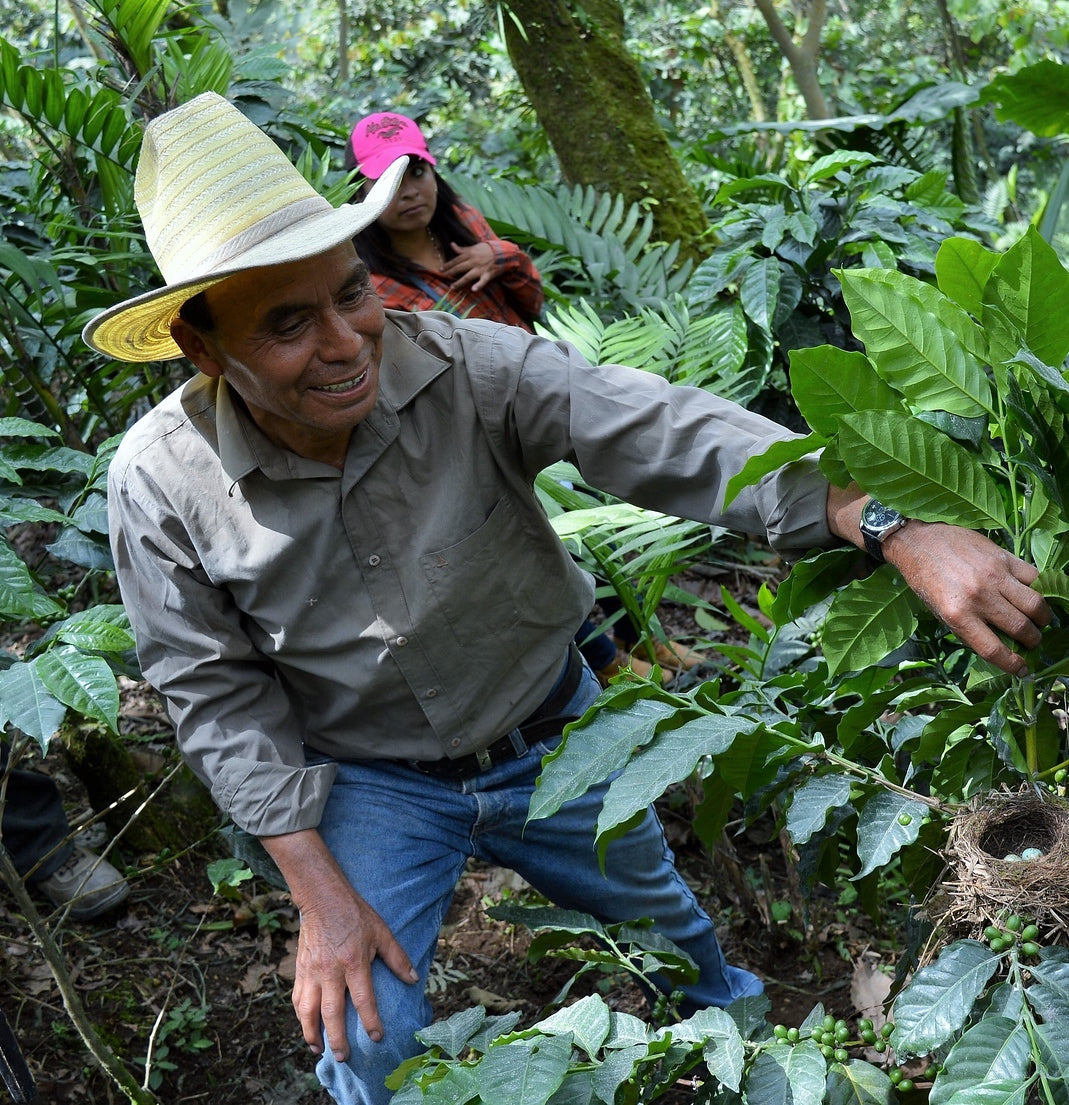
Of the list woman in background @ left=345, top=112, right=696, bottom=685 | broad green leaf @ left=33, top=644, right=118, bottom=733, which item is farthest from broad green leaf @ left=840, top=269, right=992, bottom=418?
woman in background @ left=345, top=112, right=696, bottom=685

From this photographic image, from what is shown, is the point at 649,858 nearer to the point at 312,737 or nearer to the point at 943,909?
the point at 312,737

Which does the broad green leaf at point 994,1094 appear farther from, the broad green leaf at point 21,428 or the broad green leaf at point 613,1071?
the broad green leaf at point 21,428

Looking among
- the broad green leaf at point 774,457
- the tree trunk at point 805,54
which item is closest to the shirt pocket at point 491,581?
the broad green leaf at point 774,457

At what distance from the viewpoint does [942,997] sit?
120cm

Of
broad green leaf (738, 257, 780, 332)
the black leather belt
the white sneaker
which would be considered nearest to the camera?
the black leather belt

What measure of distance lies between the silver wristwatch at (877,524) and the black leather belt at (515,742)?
2.68 ft

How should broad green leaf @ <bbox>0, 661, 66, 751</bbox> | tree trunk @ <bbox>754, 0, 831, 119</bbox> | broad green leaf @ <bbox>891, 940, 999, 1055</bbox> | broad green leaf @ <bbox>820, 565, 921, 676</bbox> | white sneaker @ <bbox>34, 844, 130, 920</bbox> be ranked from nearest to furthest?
broad green leaf @ <bbox>891, 940, 999, 1055</bbox>
broad green leaf @ <bbox>820, 565, 921, 676</bbox>
broad green leaf @ <bbox>0, 661, 66, 751</bbox>
white sneaker @ <bbox>34, 844, 130, 920</bbox>
tree trunk @ <bbox>754, 0, 831, 119</bbox>

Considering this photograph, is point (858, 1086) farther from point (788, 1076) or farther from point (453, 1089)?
point (453, 1089)

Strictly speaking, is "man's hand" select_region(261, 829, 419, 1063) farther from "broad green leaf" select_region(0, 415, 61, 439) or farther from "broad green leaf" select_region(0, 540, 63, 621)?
"broad green leaf" select_region(0, 415, 61, 439)

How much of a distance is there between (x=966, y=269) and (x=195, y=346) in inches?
49.1

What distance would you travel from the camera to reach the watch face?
1354mm

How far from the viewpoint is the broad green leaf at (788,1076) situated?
4.06 feet

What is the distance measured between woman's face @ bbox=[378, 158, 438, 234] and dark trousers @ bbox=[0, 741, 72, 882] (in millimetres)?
1859

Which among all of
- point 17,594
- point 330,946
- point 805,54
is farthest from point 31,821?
point 805,54
